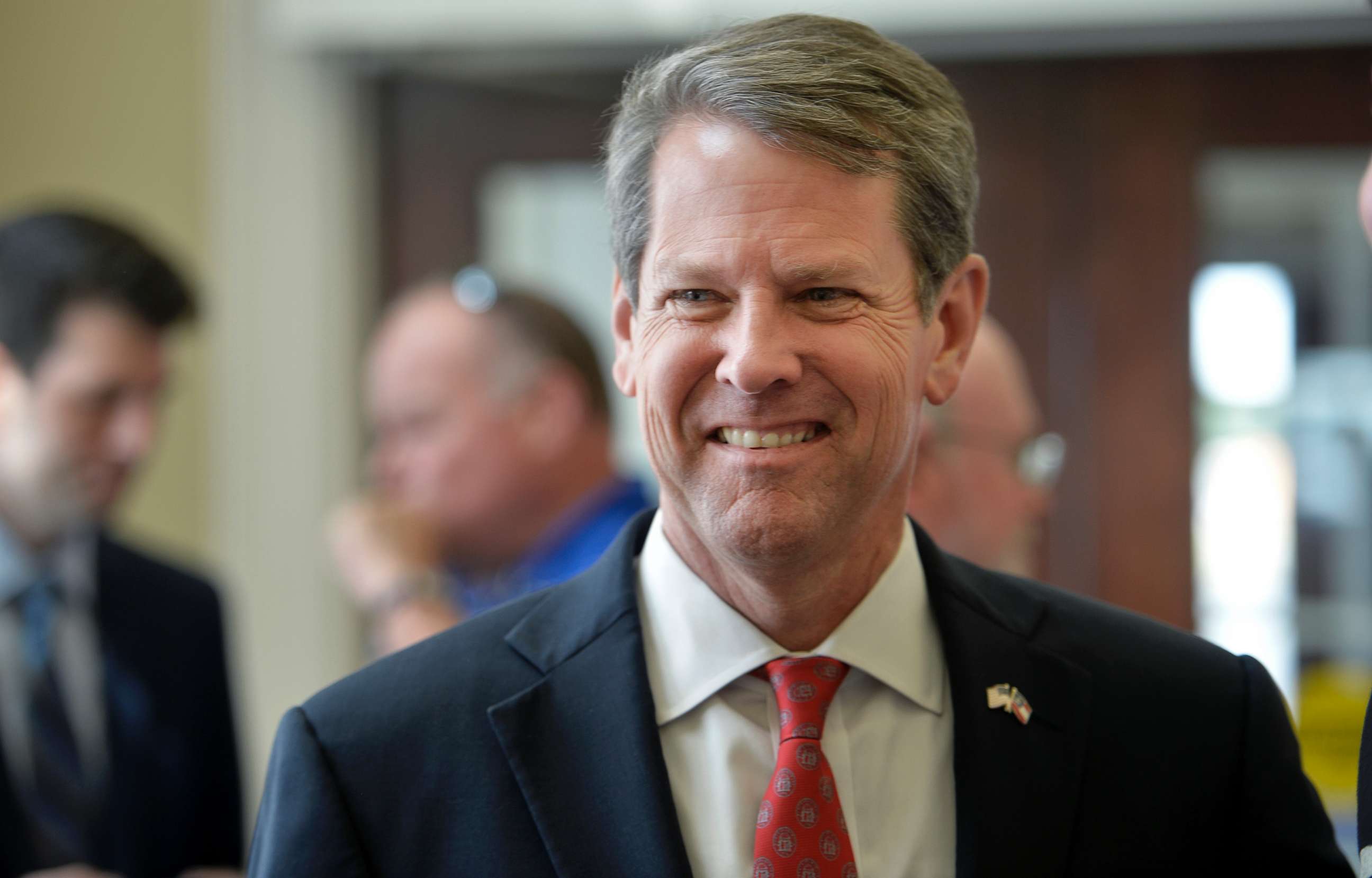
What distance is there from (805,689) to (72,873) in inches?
49.2

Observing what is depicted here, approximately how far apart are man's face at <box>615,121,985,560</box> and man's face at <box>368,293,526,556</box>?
1518mm

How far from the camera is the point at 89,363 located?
7.42 feet

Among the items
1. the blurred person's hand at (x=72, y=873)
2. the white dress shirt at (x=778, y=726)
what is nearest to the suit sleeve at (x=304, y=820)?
the white dress shirt at (x=778, y=726)

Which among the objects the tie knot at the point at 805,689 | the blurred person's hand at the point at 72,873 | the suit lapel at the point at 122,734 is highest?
the tie knot at the point at 805,689

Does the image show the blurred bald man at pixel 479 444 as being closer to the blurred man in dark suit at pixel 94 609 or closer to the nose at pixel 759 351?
the blurred man in dark suit at pixel 94 609

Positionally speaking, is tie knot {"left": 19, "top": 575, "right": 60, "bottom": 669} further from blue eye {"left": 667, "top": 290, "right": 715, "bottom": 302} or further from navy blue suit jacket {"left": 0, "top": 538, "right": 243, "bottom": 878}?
blue eye {"left": 667, "top": 290, "right": 715, "bottom": 302}

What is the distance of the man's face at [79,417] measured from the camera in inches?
85.7

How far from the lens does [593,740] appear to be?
3.75 ft

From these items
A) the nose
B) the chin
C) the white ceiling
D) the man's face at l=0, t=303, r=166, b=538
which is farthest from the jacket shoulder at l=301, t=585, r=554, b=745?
the white ceiling

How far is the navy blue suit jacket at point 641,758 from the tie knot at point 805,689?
0.36 ft

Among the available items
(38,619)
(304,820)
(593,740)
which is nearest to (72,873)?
(38,619)

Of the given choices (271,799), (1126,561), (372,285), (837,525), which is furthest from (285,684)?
(837,525)

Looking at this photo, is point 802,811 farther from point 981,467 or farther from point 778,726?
point 981,467

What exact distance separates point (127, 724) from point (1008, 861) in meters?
1.54
